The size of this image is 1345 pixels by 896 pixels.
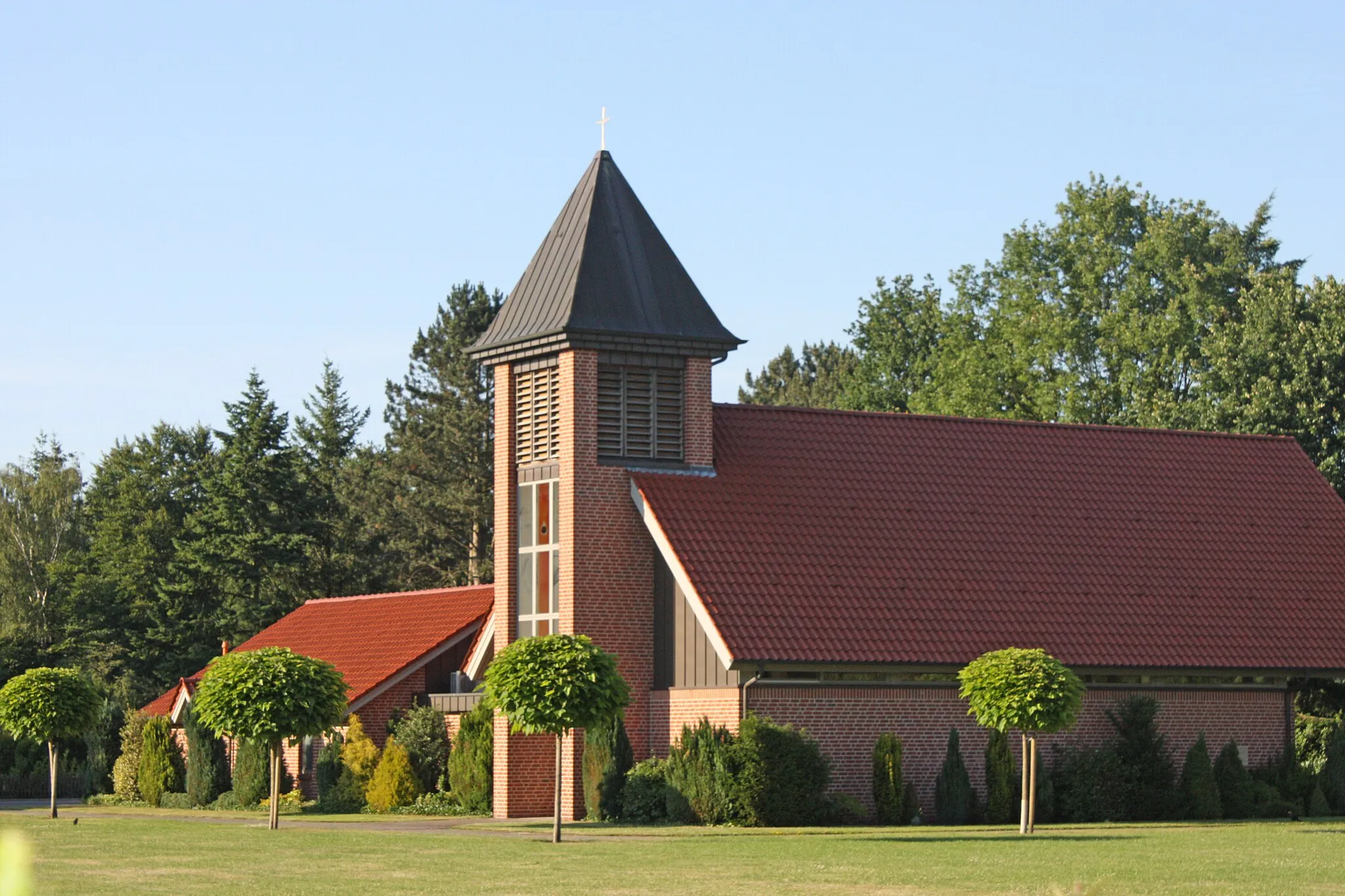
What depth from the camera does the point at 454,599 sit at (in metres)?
39.8

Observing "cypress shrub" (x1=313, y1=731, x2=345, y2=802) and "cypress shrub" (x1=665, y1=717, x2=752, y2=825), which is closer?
A: "cypress shrub" (x1=665, y1=717, x2=752, y2=825)

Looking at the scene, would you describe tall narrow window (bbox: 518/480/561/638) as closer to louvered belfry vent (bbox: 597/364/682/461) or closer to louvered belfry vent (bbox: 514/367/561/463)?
louvered belfry vent (bbox: 514/367/561/463)

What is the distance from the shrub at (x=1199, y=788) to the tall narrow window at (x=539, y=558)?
36.3 feet

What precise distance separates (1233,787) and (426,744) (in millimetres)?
14938

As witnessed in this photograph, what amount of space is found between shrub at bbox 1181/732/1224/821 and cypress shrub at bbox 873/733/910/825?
17.0ft

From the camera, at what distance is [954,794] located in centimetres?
2922

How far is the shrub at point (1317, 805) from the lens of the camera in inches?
1234

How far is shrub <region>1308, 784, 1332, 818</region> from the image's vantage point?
103 feet

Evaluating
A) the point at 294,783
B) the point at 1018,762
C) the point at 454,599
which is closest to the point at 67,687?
the point at 294,783

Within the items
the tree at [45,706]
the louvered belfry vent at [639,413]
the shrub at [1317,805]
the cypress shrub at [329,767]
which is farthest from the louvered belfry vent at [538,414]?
the shrub at [1317,805]

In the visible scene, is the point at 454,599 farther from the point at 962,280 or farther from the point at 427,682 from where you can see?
the point at 962,280

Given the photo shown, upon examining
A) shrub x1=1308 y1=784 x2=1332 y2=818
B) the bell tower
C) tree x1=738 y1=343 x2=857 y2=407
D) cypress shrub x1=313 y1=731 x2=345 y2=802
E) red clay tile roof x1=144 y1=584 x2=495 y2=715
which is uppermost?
tree x1=738 y1=343 x2=857 y2=407

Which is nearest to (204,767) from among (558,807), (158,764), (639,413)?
(158,764)

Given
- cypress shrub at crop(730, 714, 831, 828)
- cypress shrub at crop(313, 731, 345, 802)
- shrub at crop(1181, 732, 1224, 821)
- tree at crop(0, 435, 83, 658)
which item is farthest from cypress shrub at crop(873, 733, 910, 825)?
tree at crop(0, 435, 83, 658)
